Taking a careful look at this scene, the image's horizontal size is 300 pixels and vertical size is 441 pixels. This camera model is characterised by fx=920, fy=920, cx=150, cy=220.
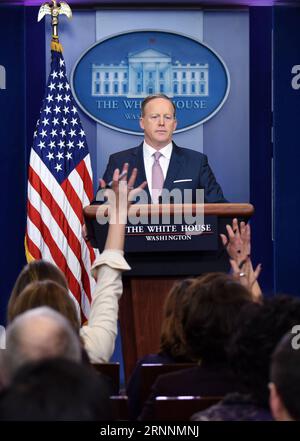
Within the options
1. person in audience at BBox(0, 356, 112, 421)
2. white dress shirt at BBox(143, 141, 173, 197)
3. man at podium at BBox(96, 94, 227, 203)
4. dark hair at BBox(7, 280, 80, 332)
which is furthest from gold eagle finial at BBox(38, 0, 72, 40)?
person in audience at BBox(0, 356, 112, 421)

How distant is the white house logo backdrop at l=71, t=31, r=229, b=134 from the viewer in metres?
7.43

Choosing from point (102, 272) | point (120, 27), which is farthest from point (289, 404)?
point (120, 27)

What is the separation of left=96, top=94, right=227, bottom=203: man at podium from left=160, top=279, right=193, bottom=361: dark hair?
263 centimetres

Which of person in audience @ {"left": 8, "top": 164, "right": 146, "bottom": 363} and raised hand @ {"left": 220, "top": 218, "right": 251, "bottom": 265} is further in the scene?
raised hand @ {"left": 220, "top": 218, "right": 251, "bottom": 265}

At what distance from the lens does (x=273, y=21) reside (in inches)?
296

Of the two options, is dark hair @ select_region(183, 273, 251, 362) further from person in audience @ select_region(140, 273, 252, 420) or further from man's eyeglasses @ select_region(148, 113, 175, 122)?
man's eyeglasses @ select_region(148, 113, 175, 122)

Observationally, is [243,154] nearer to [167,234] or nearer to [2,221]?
[2,221]

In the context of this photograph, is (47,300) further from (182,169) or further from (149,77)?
(149,77)

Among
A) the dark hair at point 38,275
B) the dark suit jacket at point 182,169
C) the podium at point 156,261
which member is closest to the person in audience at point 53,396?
the dark hair at point 38,275

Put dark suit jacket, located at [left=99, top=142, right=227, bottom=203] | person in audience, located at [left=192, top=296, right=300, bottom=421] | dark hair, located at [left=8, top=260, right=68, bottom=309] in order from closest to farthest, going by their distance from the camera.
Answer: person in audience, located at [left=192, top=296, right=300, bottom=421] → dark hair, located at [left=8, top=260, right=68, bottom=309] → dark suit jacket, located at [left=99, top=142, right=227, bottom=203]
